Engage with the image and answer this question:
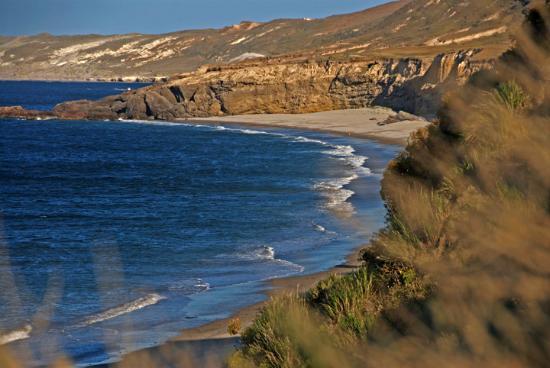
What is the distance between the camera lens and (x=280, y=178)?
108 ft

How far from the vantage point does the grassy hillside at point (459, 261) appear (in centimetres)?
356

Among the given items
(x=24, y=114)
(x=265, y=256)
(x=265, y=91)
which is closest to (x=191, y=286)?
(x=265, y=256)

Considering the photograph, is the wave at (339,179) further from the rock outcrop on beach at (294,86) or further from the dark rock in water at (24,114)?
the dark rock in water at (24,114)

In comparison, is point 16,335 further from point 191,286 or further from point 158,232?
point 158,232

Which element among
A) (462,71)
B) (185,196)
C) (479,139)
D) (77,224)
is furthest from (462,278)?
(462,71)

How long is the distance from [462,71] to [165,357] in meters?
46.1

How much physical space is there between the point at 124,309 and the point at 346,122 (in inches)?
1914

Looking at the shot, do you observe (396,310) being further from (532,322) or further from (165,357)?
(165,357)

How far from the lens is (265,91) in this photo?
2820 inches

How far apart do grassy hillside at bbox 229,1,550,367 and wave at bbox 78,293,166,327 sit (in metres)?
5.66

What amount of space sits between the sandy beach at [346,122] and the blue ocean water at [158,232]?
3.87 m

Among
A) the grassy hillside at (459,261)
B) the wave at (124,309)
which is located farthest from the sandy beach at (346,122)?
the grassy hillside at (459,261)

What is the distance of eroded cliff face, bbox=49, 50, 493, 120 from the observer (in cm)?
7006

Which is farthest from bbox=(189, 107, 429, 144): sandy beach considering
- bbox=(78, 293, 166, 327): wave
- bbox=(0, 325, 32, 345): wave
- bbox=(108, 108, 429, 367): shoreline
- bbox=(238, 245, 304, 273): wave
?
bbox=(0, 325, 32, 345): wave
